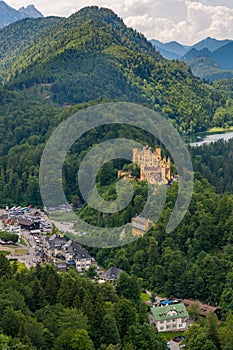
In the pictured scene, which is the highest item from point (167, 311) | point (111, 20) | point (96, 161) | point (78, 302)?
point (111, 20)

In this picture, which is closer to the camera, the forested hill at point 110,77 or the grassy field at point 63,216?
the grassy field at point 63,216

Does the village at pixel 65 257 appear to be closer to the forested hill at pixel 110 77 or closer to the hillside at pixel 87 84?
the hillside at pixel 87 84

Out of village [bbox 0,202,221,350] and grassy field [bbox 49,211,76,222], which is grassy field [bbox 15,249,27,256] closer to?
village [bbox 0,202,221,350]

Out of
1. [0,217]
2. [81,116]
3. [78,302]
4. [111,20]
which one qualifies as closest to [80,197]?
[0,217]

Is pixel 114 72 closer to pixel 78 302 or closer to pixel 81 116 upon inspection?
pixel 81 116

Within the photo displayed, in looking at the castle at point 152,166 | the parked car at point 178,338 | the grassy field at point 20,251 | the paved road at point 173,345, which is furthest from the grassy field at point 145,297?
the castle at point 152,166

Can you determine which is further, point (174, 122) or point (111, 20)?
point (111, 20)

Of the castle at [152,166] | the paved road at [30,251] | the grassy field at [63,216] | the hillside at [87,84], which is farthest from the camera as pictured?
the hillside at [87,84]
